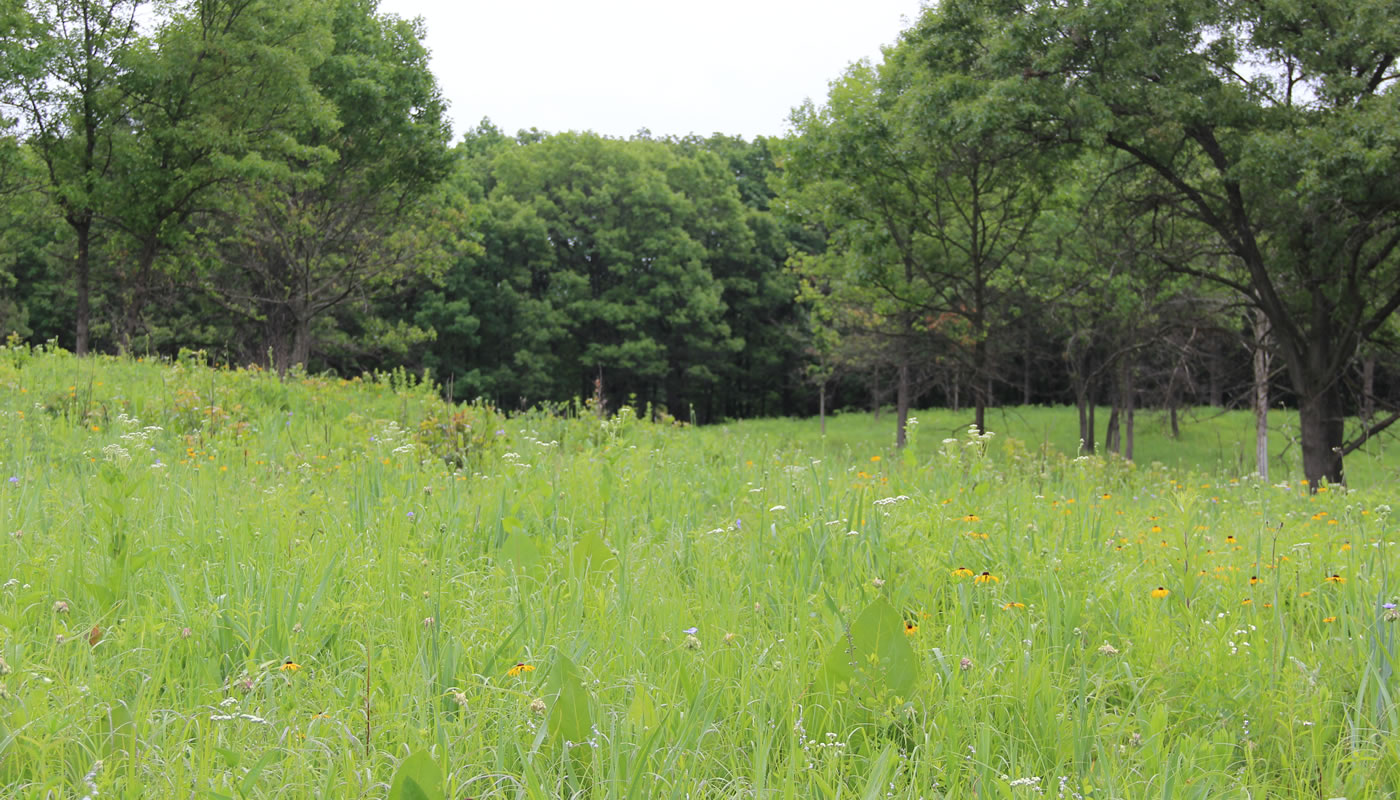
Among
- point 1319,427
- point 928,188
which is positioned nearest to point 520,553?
point 1319,427

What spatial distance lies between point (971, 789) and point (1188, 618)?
1.28 m

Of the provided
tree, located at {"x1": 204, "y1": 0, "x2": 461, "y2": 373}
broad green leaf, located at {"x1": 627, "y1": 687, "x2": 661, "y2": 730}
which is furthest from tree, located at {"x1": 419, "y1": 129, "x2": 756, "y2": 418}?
broad green leaf, located at {"x1": 627, "y1": 687, "x2": 661, "y2": 730}

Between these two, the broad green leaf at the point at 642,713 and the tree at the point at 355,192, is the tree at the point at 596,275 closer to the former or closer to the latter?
the tree at the point at 355,192

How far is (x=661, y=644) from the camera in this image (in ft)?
8.01

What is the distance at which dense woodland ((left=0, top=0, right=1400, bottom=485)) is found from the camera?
1164 cm

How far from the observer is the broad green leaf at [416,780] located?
5.09 feet

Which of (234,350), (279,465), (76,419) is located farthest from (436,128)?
(279,465)

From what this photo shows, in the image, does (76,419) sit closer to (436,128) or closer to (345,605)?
(345,605)

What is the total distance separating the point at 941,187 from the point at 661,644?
54.8 ft

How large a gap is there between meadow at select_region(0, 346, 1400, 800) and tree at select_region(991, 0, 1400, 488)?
28.7 ft

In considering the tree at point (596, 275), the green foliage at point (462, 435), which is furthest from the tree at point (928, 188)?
the tree at point (596, 275)

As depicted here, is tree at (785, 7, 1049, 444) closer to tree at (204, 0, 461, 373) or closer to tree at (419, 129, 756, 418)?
tree at (204, 0, 461, 373)

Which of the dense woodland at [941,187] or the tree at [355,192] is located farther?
the tree at [355,192]

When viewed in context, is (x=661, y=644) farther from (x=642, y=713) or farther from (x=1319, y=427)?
(x=1319, y=427)
